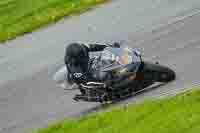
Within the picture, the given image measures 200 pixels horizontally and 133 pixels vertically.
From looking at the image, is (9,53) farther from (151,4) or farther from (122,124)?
(122,124)

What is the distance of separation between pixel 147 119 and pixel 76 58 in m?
2.84

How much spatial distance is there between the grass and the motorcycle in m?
0.66

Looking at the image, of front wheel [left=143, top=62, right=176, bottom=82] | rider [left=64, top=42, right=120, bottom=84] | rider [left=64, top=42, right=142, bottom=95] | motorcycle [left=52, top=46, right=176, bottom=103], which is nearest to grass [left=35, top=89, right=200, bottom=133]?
motorcycle [left=52, top=46, right=176, bottom=103]

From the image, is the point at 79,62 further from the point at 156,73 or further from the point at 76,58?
the point at 156,73

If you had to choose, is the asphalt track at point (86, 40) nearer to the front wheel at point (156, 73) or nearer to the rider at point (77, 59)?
the front wheel at point (156, 73)

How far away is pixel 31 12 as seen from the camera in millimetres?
27000

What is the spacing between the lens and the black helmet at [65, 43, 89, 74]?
51.8 ft

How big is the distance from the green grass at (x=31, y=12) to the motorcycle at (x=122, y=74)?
9183 millimetres

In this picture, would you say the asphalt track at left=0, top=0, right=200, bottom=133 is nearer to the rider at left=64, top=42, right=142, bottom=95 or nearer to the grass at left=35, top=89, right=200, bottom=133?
the rider at left=64, top=42, right=142, bottom=95

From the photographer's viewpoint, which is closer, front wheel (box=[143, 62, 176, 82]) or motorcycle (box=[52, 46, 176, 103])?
motorcycle (box=[52, 46, 176, 103])

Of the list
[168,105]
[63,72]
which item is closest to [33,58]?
[63,72]

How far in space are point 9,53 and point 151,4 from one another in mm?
5095

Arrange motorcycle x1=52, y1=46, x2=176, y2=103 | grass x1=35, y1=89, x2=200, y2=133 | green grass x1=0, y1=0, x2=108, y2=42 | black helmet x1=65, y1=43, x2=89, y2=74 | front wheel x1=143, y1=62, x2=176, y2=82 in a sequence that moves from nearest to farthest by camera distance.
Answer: grass x1=35, y1=89, x2=200, y2=133 < black helmet x1=65, y1=43, x2=89, y2=74 < motorcycle x1=52, y1=46, x2=176, y2=103 < front wheel x1=143, y1=62, x2=176, y2=82 < green grass x1=0, y1=0, x2=108, y2=42

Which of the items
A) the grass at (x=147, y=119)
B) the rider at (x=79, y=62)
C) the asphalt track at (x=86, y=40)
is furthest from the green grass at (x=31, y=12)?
the grass at (x=147, y=119)
